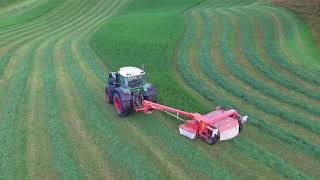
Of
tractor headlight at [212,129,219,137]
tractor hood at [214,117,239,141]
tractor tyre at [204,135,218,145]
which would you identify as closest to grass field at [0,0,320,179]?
tractor tyre at [204,135,218,145]

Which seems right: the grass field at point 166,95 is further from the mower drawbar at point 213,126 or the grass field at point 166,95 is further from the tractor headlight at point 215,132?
the tractor headlight at point 215,132

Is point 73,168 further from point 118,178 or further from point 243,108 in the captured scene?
point 243,108

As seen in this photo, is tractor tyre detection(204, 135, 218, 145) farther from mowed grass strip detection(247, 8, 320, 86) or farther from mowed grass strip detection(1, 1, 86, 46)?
mowed grass strip detection(1, 1, 86, 46)

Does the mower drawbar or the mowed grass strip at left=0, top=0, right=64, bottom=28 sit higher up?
the mowed grass strip at left=0, top=0, right=64, bottom=28

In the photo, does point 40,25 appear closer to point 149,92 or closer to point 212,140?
point 149,92

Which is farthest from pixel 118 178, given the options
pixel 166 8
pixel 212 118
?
pixel 166 8

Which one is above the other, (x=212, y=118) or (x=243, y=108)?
(x=212, y=118)

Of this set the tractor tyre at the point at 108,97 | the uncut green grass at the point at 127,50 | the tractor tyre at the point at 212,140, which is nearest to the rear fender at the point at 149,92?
the uncut green grass at the point at 127,50
